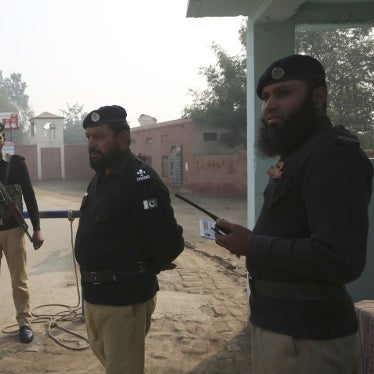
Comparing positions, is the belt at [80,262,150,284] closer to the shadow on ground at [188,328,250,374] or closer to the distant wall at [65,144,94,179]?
the shadow on ground at [188,328,250,374]

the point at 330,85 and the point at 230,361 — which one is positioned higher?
the point at 330,85

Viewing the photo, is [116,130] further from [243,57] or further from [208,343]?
[243,57]

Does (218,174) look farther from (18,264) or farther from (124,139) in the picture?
(124,139)

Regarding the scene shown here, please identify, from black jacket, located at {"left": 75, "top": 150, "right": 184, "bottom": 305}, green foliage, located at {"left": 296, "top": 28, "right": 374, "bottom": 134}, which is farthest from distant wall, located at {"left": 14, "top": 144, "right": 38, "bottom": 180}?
black jacket, located at {"left": 75, "top": 150, "right": 184, "bottom": 305}

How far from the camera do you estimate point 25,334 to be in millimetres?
4016

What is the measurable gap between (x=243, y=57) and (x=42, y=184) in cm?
1703

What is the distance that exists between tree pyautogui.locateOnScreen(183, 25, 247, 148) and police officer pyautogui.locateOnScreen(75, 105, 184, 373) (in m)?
20.9

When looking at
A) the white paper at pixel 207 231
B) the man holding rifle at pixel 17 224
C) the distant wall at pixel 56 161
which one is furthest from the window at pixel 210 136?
the white paper at pixel 207 231

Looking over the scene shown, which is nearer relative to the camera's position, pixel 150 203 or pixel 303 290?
pixel 303 290

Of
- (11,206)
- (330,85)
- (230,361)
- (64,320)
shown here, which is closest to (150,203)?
(230,361)

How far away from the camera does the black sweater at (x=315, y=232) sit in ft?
4.42

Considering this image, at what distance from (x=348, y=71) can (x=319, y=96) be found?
19.1 metres

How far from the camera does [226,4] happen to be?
151 inches

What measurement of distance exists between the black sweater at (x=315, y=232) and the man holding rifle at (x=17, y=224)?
117 inches
